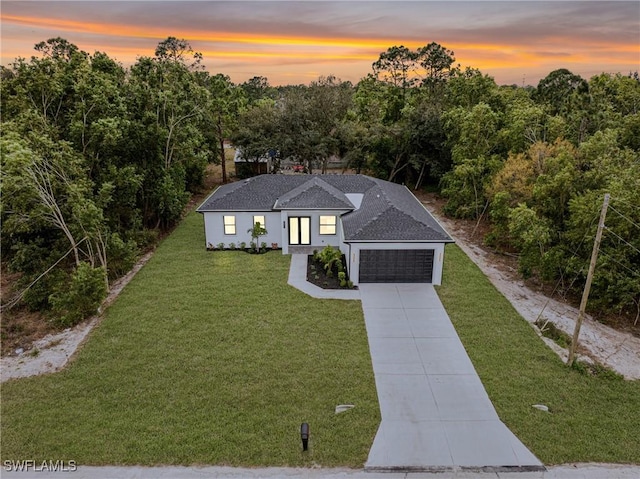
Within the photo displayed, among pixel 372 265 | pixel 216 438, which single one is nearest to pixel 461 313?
pixel 372 265

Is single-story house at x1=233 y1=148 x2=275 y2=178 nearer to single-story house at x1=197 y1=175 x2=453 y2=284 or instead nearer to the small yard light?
single-story house at x1=197 y1=175 x2=453 y2=284

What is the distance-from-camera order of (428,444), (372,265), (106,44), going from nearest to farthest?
(428,444), (372,265), (106,44)

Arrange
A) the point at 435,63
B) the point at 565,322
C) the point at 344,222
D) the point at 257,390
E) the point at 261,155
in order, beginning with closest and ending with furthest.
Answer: the point at 257,390
the point at 565,322
the point at 344,222
the point at 261,155
the point at 435,63

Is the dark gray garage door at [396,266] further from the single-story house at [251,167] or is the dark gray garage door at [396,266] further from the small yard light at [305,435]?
the single-story house at [251,167]

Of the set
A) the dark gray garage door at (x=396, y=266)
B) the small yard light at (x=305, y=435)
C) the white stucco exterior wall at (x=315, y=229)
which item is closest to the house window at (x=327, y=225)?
the white stucco exterior wall at (x=315, y=229)

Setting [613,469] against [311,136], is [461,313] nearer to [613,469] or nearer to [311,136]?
[613,469]

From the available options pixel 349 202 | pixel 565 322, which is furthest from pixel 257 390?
pixel 349 202

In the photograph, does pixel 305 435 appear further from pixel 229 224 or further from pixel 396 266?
pixel 229 224
